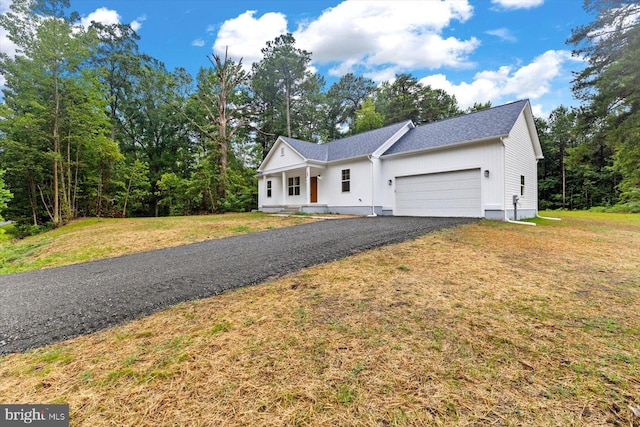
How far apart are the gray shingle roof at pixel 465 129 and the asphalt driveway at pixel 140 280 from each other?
6126 mm

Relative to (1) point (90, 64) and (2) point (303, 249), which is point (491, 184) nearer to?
(2) point (303, 249)

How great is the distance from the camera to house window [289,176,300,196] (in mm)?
16188

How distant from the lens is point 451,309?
2.53 metres

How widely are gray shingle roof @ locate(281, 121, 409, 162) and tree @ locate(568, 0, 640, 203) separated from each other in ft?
26.7

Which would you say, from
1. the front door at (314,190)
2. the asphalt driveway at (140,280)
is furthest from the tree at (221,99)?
the asphalt driveway at (140,280)

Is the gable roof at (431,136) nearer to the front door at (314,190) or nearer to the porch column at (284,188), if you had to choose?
the front door at (314,190)

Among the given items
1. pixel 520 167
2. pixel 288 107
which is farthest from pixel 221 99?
pixel 520 167

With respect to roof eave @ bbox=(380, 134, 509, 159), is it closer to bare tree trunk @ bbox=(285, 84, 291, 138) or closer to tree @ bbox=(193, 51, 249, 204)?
tree @ bbox=(193, 51, 249, 204)

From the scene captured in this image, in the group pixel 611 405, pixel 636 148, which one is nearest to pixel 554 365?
pixel 611 405

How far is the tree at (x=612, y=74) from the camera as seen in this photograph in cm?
1065

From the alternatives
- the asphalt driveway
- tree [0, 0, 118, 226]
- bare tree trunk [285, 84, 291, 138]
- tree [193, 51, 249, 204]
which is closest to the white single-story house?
tree [193, 51, 249, 204]

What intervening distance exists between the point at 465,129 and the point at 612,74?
6338mm

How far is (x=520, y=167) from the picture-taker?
35.2 ft

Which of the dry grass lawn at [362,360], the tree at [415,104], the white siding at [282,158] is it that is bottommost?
the dry grass lawn at [362,360]
